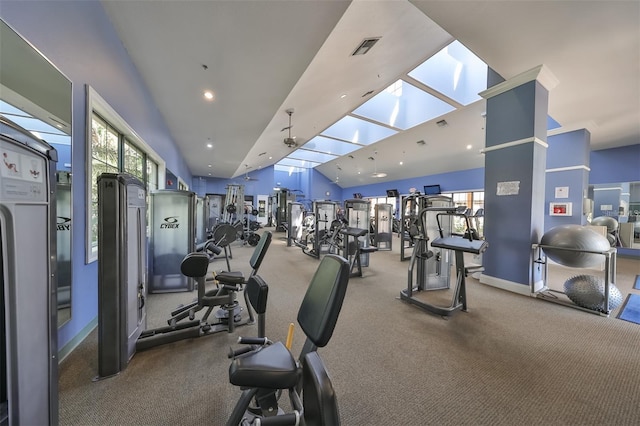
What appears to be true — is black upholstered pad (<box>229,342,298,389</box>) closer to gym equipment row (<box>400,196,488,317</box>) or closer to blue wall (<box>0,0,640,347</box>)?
blue wall (<box>0,0,640,347</box>)

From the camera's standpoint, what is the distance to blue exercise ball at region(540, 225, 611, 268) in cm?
312

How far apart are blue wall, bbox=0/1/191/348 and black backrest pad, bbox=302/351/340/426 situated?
228 centimetres

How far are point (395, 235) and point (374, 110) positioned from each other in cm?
680

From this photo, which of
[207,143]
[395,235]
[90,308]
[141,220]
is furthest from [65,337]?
[395,235]

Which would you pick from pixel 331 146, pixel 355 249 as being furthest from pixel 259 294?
pixel 331 146

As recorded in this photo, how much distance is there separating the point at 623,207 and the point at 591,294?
666 centimetres

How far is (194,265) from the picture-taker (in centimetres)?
225

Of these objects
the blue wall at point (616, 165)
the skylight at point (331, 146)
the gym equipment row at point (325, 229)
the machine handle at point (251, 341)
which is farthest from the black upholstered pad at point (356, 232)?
the blue wall at point (616, 165)

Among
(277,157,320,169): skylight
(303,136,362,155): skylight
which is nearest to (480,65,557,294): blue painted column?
(303,136,362,155): skylight

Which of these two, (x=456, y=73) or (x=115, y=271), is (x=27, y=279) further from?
(x=456, y=73)

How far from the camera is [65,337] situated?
1.98m

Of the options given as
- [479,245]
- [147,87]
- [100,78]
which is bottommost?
[479,245]

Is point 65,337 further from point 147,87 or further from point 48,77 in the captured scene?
point 147,87

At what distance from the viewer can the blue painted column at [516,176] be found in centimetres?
363
